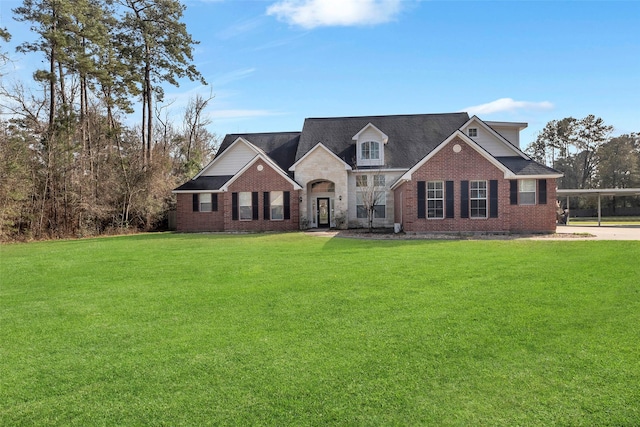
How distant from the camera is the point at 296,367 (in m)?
4.22

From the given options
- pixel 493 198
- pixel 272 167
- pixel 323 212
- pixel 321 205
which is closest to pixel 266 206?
pixel 272 167

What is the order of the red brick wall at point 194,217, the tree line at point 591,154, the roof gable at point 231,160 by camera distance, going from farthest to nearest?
1. the tree line at point 591,154
2. the roof gable at point 231,160
3. the red brick wall at point 194,217

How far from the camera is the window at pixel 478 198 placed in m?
19.8

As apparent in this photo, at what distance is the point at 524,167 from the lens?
67.5ft

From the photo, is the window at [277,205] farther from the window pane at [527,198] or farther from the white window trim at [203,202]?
the window pane at [527,198]

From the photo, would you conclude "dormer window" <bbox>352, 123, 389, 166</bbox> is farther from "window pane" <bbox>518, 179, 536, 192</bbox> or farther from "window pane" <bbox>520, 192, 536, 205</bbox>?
"window pane" <bbox>520, 192, 536, 205</bbox>

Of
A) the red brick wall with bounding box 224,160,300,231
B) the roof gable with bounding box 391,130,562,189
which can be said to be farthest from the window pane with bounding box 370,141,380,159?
the roof gable with bounding box 391,130,562,189

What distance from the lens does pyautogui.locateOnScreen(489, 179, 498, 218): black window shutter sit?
19.7m

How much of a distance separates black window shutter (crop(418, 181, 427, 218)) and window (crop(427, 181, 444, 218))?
0.16m

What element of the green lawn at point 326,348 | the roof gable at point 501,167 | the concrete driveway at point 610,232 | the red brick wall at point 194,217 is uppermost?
the roof gable at point 501,167

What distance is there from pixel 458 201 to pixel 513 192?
275cm

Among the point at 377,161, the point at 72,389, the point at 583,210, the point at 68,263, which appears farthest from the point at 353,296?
the point at 583,210

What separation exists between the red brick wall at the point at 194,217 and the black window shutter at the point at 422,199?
42.1ft

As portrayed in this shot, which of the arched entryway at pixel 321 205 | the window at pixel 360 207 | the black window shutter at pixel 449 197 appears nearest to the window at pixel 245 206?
the arched entryway at pixel 321 205
